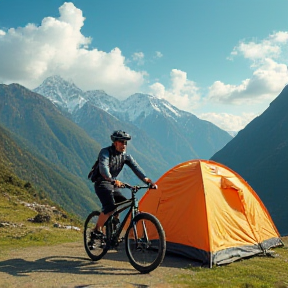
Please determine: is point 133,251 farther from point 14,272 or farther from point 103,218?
point 14,272

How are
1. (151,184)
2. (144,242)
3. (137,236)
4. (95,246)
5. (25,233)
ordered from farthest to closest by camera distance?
(25,233), (95,246), (151,184), (137,236), (144,242)

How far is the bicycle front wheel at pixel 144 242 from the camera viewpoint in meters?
7.71

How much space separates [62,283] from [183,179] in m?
5.93

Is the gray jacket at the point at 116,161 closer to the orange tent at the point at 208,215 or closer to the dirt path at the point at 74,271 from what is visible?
the dirt path at the point at 74,271

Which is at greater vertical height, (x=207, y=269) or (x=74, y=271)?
(x=74, y=271)

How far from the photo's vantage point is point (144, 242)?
26.2 feet

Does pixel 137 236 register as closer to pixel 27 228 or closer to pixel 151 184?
pixel 151 184

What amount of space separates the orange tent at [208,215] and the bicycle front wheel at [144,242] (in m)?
2.27

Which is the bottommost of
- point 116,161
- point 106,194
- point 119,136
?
point 106,194

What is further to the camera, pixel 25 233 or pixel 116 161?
pixel 25 233

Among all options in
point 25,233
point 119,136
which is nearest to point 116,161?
point 119,136

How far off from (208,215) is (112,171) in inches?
138

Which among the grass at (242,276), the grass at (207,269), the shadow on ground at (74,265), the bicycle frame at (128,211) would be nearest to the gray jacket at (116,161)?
the bicycle frame at (128,211)

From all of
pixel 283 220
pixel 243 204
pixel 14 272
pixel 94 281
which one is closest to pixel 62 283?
pixel 94 281
